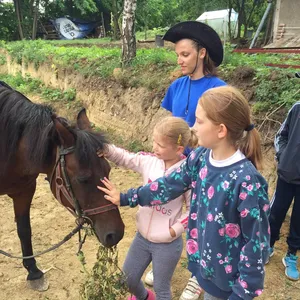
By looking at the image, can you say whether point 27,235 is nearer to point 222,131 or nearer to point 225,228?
point 225,228

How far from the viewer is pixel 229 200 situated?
140 cm

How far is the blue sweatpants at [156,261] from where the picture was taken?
6.42 ft

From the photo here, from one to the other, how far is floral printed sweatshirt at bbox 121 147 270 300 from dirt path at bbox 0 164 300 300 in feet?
4.23

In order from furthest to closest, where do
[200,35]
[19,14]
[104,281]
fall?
[19,14] < [200,35] < [104,281]

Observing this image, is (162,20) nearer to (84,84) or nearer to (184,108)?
(84,84)

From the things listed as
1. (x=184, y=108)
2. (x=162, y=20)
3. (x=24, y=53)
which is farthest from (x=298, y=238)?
(x=162, y=20)

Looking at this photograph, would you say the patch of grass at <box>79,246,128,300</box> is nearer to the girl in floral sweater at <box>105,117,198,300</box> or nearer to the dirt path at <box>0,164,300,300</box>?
the girl in floral sweater at <box>105,117,198,300</box>

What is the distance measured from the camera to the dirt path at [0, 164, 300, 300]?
8.93 ft

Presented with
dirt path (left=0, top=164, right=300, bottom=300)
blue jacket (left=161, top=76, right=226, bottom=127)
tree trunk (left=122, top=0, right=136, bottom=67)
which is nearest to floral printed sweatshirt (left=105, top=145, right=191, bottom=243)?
blue jacket (left=161, top=76, right=226, bottom=127)

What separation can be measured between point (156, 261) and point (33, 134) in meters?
1.05

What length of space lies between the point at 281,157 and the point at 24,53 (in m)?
10.0

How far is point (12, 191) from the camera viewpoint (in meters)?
2.46

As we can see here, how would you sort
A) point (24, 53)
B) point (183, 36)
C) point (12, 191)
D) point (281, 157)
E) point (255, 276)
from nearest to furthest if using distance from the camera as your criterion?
point (255, 276) < point (183, 36) < point (12, 191) < point (281, 157) < point (24, 53)

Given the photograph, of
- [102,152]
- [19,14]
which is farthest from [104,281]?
[19,14]
